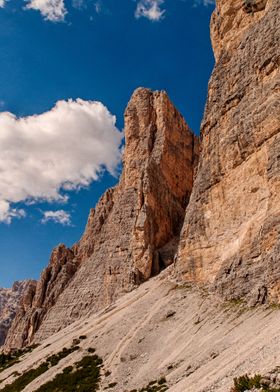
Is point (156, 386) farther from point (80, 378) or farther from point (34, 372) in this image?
point (34, 372)

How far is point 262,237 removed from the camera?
34.8 metres

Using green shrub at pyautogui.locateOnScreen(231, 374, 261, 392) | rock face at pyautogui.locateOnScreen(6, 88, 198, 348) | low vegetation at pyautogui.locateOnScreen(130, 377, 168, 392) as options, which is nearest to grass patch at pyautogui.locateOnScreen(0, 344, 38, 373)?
rock face at pyautogui.locateOnScreen(6, 88, 198, 348)

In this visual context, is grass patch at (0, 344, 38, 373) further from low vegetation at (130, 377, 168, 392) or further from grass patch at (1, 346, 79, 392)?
low vegetation at (130, 377, 168, 392)

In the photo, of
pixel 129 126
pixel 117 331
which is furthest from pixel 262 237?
pixel 129 126

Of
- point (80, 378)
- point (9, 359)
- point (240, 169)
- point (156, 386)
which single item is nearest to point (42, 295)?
point (9, 359)

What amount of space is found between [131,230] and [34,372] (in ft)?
109

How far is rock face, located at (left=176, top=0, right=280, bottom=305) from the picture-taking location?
115ft

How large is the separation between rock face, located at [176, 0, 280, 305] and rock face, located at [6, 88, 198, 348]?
18.0 meters

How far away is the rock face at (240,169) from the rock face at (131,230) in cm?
1797

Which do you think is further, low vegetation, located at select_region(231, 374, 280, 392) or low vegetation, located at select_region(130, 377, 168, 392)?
low vegetation, located at select_region(130, 377, 168, 392)

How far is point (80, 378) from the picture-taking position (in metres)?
36.1

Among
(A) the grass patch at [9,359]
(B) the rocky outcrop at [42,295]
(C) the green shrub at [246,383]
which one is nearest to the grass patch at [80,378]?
(C) the green shrub at [246,383]

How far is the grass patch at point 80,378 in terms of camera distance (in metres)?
34.0

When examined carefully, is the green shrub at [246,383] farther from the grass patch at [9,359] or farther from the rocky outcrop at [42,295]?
the rocky outcrop at [42,295]
